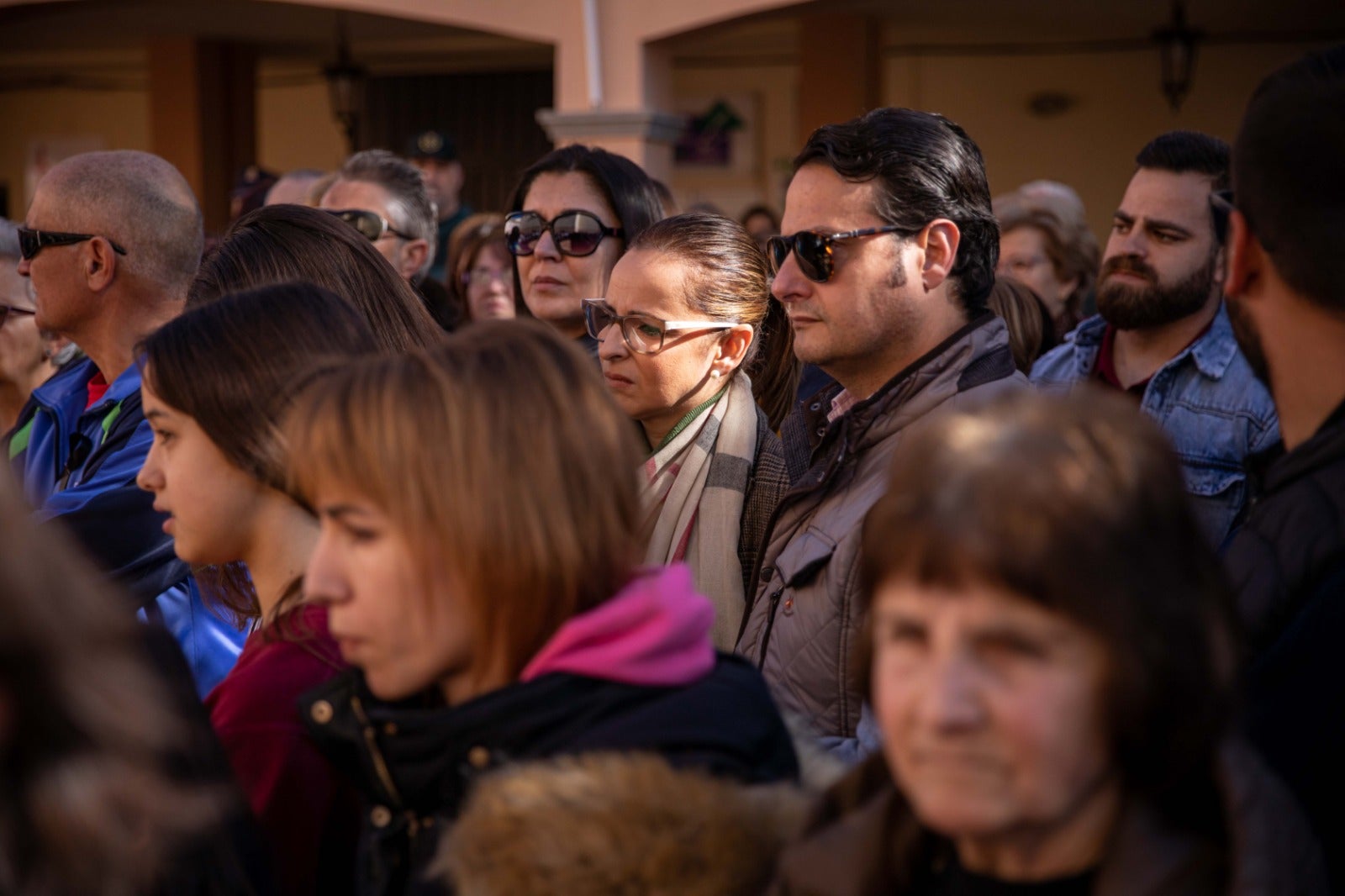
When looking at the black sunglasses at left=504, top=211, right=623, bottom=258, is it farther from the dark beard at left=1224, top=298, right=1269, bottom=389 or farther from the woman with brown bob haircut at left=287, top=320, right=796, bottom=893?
the dark beard at left=1224, top=298, right=1269, bottom=389

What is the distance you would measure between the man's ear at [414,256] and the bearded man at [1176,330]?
2.14 m

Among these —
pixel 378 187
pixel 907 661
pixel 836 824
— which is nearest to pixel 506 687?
pixel 836 824

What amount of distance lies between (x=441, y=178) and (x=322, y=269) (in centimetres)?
496

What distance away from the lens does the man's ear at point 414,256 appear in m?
5.02

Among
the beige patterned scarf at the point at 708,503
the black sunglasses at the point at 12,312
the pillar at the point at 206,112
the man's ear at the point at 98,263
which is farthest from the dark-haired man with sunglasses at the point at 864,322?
the pillar at the point at 206,112

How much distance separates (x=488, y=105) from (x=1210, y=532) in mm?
9744

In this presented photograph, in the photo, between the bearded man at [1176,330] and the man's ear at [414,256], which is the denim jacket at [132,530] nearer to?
the man's ear at [414,256]

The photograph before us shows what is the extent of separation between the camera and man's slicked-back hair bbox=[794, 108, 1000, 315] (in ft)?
9.18

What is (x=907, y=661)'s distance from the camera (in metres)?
1.33

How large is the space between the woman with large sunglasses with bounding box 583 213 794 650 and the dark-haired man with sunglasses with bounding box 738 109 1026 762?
173mm

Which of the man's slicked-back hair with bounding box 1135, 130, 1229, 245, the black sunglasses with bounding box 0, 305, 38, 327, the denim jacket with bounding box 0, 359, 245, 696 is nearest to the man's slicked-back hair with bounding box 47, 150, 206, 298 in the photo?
the denim jacket with bounding box 0, 359, 245, 696

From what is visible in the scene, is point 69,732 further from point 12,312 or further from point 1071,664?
point 12,312

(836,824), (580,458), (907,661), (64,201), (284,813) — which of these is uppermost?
(64,201)

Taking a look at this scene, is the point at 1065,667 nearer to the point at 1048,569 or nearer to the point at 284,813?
the point at 1048,569
